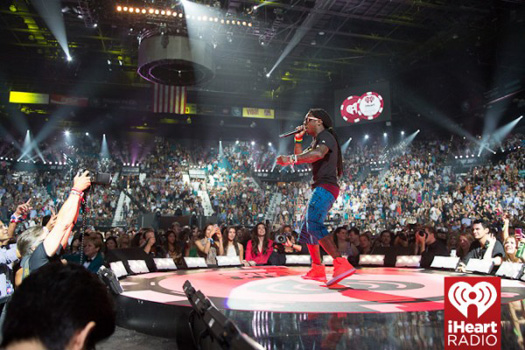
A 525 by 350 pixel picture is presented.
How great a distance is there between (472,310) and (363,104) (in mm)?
16484

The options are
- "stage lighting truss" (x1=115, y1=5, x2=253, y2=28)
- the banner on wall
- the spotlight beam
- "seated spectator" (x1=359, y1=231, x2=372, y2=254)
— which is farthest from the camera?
the banner on wall

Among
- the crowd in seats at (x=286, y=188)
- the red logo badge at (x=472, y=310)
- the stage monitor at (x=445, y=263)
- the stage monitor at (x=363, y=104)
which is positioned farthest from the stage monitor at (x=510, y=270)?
the stage monitor at (x=363, y=104)

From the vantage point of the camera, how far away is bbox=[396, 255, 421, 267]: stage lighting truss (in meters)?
5.29

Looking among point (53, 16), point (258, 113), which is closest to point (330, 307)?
point (53, 16)

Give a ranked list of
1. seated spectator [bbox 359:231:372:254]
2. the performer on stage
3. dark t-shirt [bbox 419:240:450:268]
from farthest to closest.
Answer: seated spectator [bbox 359:231:372:254], dark t-shirt [bbox 419:240:450:268], the performer on stage

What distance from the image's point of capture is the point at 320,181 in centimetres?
360

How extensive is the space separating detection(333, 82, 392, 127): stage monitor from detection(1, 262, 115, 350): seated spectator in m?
17.3

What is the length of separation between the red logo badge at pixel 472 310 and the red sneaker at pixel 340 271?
137 centimetres

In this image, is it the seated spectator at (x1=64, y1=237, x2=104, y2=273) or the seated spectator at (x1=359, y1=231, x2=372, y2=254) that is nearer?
the seated spectator at (x1=64, y1=237, x2=104, y2=273)

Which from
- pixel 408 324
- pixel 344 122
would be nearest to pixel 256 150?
pixel 344 122

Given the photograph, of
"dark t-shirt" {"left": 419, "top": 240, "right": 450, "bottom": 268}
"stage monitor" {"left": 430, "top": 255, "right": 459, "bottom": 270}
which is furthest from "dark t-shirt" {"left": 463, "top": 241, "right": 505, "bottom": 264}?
"dark t-shirt" {"left": 419, "top": 240, "right": 450, "bottom": 268}

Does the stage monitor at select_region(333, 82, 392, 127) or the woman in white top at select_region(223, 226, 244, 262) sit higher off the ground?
the stage monitor at select_region(333, 82, 392, 127)

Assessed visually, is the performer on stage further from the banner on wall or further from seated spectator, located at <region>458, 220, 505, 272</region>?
the banner on wall

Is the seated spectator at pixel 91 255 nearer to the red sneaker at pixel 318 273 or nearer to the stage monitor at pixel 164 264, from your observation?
the stage monitor at pixel 164 264
